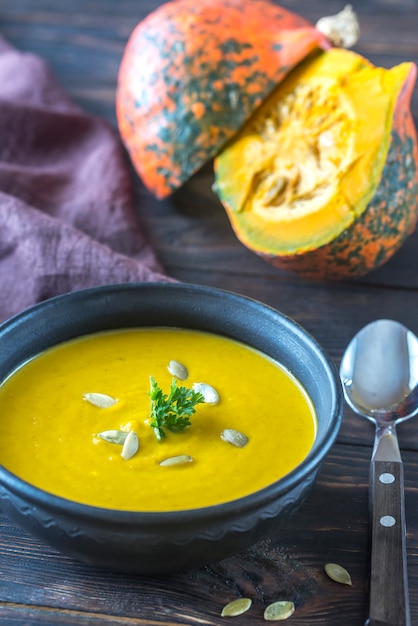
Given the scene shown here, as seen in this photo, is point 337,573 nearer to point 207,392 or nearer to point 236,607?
point 236,607

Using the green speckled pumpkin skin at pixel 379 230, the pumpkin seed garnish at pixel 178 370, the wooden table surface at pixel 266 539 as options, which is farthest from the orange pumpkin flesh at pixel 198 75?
the pumpkin seed garnish at pixel 178 370

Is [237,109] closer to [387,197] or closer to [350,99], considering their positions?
[350,99]

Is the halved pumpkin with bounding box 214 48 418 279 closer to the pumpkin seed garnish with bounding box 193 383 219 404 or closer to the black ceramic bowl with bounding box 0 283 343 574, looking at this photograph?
the black ceramic bowl with bounding box 0 283 343 574

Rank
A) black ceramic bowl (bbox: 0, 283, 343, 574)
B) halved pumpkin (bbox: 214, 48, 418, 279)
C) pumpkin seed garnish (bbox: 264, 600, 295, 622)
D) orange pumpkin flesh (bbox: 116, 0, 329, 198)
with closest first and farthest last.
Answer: black ceramic bowl (bbox: 0, 283, 343, 574) → pumpkin seed garnish (bbox: 264, 600, 295, 622) → halved pumpkin (bbox: 214, 48, 418, 279) → orange pumpkin flesh (bbox: 116, 0, 329, 198)

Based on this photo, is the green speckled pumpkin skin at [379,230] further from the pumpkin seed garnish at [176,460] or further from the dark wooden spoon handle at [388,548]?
the pumpkin seed garnish at [176,460]

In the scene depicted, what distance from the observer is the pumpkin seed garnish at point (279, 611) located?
3.68ft

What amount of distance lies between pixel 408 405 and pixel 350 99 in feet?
2.08

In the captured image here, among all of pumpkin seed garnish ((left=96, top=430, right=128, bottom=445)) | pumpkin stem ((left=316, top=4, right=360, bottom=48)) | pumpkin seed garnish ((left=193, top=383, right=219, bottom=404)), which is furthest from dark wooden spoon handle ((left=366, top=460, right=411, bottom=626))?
pumpkin stem ((left=316, top=4, right=360, bottom=48))

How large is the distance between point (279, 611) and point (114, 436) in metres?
0.31

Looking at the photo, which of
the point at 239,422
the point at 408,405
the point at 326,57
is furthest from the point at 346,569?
the point at 326,57

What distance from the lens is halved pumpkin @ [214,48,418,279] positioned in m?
1.71

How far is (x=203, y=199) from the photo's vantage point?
211 cm

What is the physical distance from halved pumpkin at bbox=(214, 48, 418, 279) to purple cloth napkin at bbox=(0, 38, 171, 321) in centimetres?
26

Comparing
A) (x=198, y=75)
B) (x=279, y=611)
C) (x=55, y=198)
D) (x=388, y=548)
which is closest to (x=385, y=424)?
(x=388, y=548)
